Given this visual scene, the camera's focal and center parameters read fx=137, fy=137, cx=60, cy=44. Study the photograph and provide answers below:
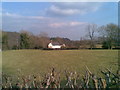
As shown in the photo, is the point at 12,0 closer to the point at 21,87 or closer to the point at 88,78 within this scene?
the point at 21,87

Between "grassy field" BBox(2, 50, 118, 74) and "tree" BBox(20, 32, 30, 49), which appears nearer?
"grassy field" BBox(2, 50, 118, 74)

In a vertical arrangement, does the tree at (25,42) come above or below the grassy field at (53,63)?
above

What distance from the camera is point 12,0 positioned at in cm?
112

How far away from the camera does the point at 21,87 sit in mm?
1081

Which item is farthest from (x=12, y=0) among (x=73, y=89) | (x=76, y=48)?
(x=76, y=48)

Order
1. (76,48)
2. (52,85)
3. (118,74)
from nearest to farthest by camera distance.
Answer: (52,85) < (118,74) < (76,48)

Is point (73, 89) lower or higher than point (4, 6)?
lower

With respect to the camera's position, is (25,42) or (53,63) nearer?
(53,63)

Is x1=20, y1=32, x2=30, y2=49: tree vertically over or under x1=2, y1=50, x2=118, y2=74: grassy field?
over

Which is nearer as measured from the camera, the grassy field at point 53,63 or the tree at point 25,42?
the grassy field at point 53,63

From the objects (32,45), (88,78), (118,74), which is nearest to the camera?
(88,78)

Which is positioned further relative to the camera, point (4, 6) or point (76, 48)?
point (76, 48)

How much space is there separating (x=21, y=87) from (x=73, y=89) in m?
0.41

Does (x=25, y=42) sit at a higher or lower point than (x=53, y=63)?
higher
